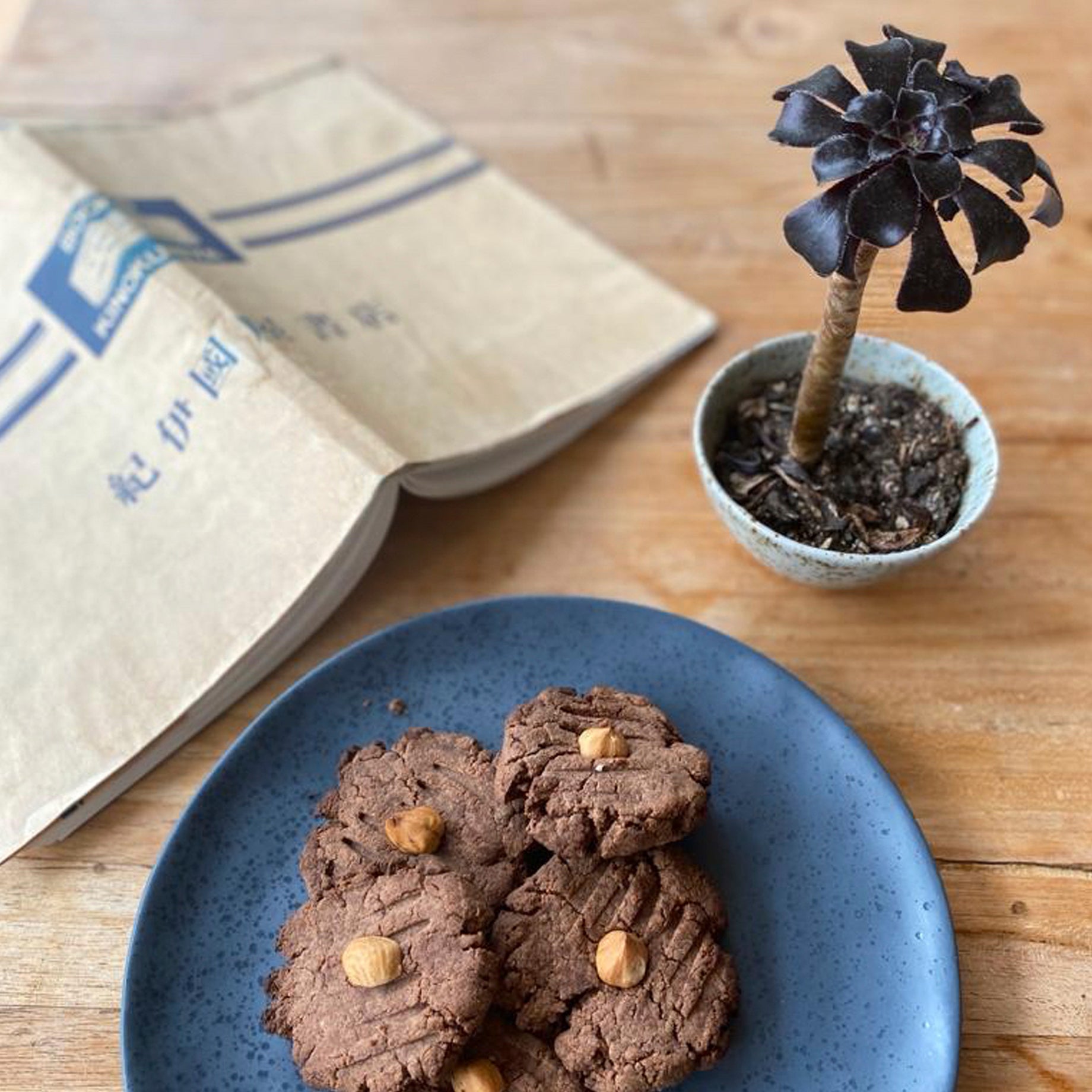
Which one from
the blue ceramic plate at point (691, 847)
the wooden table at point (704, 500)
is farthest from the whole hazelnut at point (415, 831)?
the wooden table at point (704, 500)

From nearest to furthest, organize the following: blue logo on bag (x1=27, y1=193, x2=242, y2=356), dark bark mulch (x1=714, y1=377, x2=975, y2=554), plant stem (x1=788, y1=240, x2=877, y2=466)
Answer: plant stem (x1=788, y1=240, x2=877, y2=466)
dark bark mulch (x1=714, y1=377, x2=975, y2=554)
blue logo on bag (x1=27, y1=193, x2=242, y2=356)

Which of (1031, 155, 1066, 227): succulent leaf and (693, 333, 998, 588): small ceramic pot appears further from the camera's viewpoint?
(693, 333, 998, 588): small ceramic pot

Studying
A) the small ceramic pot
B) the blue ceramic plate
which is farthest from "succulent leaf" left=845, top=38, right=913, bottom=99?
the blue ceramic plate

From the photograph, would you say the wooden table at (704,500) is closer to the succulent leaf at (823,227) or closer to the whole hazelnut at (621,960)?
the succulent leaf at (823,227)

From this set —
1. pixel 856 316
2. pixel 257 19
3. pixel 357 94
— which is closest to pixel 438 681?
pixel 856 316

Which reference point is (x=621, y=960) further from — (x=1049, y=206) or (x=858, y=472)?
(x=1049, y=206)

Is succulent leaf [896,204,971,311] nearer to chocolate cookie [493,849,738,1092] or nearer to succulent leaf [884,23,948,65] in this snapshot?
succulent leaf [884,23,948,65]
